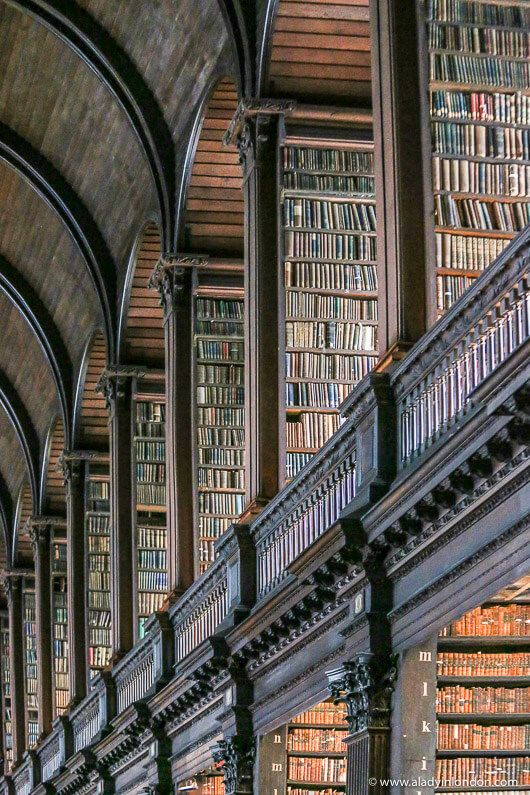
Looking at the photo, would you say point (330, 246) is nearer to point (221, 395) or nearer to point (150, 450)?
point (221, 395)

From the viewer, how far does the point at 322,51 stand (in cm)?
1149

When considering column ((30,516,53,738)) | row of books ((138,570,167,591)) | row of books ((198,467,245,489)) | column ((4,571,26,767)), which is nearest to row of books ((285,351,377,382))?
row of books ((198,467,245,489))

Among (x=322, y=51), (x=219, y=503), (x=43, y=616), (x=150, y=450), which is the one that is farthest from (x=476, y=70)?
(x=43, y=616)

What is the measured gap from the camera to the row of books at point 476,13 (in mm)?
8805

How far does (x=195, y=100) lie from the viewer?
1379cm

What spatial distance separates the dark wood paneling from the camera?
13.7 m

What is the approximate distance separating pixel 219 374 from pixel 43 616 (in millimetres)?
8399

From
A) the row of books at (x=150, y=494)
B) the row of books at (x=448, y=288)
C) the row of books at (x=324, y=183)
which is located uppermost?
the row of books at (x=324, y=183)

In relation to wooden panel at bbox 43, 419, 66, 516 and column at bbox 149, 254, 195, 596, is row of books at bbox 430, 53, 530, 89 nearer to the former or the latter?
column at bbox 149, 254, 195, 596

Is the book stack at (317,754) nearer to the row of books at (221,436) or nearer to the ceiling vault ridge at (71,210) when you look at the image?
the row of books at (221,436)

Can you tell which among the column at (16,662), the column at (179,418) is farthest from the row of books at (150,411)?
the column at (16,662)

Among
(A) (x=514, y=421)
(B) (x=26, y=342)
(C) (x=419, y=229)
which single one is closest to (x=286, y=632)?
(C) (x=419, y=229)

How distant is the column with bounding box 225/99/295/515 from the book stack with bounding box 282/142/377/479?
8 centimetres

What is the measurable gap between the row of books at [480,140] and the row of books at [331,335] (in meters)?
2.79
